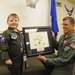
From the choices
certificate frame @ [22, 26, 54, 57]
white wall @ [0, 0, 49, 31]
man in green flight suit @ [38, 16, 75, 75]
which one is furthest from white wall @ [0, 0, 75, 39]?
man in green flight suit @ [38, 16, 75, 75]

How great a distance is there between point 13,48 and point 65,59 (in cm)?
61

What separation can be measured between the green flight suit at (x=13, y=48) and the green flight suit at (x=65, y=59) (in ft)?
1.07

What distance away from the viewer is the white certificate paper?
77.1 inches

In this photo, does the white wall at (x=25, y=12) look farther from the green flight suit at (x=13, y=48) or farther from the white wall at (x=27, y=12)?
the green flight suit at (x=13, y=48)

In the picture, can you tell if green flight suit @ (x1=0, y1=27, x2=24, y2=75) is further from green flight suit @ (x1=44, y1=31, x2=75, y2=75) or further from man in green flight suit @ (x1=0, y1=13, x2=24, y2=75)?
green flight suit @ (x1=44, y1=31, x2=75, y2=75)

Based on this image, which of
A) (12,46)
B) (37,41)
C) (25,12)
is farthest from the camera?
(25,12)

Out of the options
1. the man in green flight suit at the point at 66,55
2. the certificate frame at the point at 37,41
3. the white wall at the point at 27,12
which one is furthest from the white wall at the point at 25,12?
the man in green flight suit at the point at 66,55

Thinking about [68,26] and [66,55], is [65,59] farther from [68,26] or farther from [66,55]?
[68,26]

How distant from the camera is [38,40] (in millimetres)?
2004

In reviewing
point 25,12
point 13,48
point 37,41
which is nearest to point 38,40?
point 37,41

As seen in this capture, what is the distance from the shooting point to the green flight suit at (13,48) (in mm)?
1746

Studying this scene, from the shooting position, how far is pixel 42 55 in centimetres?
204

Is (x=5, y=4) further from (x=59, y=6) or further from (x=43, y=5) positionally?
(x=59, y=6)

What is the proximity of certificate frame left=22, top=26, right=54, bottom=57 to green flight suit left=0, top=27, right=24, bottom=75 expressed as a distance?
0.28 feet
